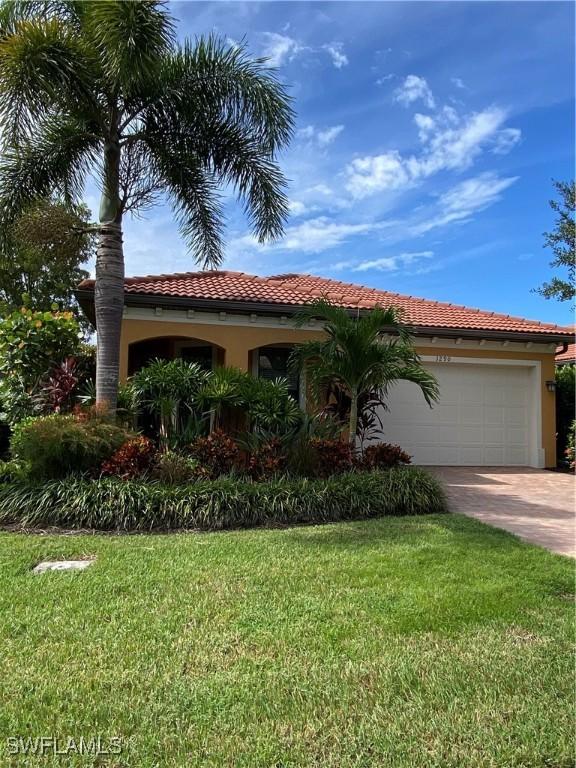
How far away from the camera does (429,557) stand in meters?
5.33

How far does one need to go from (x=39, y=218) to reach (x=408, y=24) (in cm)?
674

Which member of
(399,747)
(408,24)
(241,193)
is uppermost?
(408,24)

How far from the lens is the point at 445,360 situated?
44.2 feet

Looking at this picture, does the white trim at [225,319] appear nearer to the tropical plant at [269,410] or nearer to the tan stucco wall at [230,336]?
the tan stucco wall at [230,336]

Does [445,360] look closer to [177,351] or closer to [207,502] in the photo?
[177,351]

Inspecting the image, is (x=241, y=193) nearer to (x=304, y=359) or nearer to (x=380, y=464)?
(x=304, y=359)

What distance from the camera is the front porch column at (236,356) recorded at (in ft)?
39.0

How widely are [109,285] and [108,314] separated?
19.1 inches

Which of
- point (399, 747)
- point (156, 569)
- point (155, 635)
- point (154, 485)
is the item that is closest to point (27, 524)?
point (154, 485)

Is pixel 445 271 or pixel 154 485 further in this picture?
pixel 445 271

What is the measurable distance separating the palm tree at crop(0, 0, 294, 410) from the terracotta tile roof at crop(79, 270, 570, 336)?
1.89 metres

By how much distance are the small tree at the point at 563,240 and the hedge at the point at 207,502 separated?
6.94 meters

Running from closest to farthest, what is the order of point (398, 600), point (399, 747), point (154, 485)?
point (399, 747)
point (398, 600)
point (154, 485)
